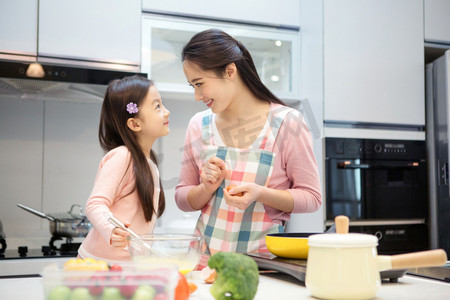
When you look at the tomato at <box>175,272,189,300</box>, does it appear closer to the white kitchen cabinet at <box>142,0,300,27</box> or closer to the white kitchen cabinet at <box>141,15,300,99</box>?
the white kitchen cabinet at <box>141,15,300,99</box>

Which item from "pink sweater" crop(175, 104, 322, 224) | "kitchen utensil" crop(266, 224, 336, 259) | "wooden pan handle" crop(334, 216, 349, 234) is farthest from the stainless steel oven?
"wooden pan handle" crop(334, 216, 349, 234)

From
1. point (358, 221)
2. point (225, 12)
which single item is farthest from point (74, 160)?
point (358, 221)

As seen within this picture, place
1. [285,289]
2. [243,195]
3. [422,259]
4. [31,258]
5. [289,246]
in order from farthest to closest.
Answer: [31,258] < [243,195] < [289,246] < [285,289] < [422,259]

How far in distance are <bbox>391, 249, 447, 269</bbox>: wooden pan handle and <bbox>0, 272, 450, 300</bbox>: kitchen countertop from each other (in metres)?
0.08

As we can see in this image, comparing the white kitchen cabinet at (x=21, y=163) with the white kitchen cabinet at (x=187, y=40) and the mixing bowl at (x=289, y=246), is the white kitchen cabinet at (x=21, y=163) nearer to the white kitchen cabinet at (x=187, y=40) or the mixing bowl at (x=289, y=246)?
the white kitchen cabinet at (x=187, y=40)

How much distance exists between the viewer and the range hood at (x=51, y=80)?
2088 millimetres

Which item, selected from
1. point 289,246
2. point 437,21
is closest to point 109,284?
point 289,246

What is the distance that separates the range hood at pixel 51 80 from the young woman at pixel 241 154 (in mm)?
839

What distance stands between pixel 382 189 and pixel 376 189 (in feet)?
0.12

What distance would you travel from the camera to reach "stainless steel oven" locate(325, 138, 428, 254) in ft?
7.80

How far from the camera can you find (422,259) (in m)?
0.71

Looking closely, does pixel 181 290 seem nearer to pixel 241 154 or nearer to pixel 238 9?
pixel 241 154

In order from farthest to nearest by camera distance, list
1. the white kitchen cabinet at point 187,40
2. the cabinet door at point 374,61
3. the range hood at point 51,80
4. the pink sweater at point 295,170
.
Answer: the cabinet door at point 374,61
the white kitchen cabinet at point 187,40
the range hood at point 51,80
the pink sweater at point 295,170

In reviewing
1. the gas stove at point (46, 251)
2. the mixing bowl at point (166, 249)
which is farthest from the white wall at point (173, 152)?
the mixing bowl at point (166, 249)
